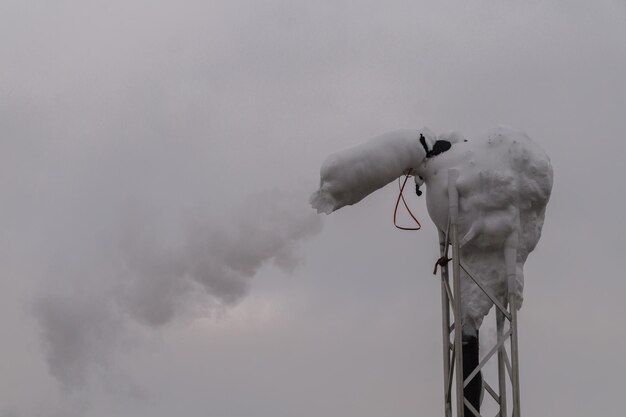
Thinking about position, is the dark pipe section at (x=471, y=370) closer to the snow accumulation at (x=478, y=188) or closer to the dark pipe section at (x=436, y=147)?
the snow accumulation at (x=478, y=188)

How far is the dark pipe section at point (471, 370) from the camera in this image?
8.70 meters

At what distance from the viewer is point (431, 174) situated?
913 centimetres

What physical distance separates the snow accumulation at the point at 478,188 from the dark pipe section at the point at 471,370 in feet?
0.43

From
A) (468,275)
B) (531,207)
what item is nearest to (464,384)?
(468,275)

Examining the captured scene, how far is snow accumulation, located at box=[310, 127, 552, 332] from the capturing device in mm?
8805

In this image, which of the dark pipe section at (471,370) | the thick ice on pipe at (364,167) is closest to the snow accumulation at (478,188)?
the thick ice on pipe at (364,167)

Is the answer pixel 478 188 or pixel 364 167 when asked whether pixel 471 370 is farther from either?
pixel 364 167

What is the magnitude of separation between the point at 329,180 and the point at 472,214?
135 centimetres

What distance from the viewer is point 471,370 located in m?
8.82

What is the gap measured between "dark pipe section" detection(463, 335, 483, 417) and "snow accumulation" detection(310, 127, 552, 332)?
0.13m

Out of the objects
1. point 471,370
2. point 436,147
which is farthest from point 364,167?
point 471,370

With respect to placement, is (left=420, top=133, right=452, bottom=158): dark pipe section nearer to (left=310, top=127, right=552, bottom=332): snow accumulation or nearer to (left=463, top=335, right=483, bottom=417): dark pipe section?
(left=310, top=127, right=552, bottom=332): snow accumulation

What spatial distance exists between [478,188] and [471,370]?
1.67 m

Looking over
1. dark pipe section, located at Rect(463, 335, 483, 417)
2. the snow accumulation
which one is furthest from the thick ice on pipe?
dark pipe section, located at Rect(463, 335, 483, 417)
